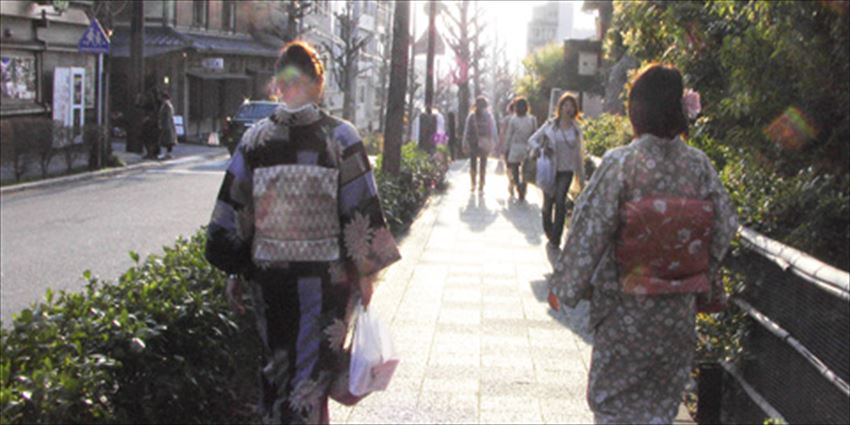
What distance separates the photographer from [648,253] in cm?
375

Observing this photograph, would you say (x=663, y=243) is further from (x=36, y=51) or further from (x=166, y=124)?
(x=36, y=51)

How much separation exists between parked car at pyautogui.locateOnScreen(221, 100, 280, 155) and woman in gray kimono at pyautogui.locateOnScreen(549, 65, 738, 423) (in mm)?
23036

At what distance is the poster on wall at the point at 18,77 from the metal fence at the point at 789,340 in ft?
73.7

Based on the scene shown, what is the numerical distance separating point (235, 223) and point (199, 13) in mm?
40424

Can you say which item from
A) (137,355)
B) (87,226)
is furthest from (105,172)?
(137,355)

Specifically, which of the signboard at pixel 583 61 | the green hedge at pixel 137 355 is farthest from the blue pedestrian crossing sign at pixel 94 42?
the green hedge at pixel 137 355

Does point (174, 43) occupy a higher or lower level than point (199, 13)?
lower

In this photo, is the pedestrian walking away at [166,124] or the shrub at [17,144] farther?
the pedestrian walking away at [166,124]

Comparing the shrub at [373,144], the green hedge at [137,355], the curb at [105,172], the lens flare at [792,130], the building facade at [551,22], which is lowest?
the curb at [105,172]

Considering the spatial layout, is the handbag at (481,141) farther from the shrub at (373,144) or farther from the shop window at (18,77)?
the shrub at (373,144)

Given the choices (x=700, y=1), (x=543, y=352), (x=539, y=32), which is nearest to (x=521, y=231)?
(x=700, y=1)

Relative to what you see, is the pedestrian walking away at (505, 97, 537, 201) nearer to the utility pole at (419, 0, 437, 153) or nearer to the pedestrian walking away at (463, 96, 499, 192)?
the pedestrian walking away at (463, 96, 499, 192)

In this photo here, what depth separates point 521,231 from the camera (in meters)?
13.4

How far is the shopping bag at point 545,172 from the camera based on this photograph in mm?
10625
